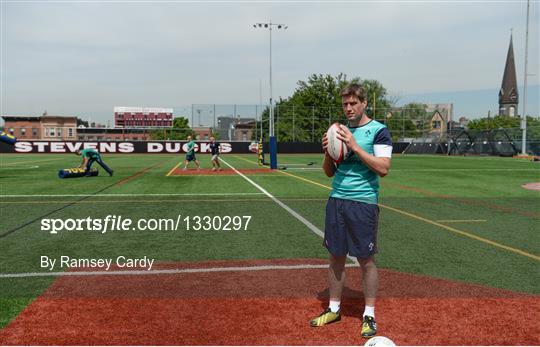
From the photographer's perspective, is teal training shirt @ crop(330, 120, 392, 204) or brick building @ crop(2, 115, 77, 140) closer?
teal training shirt @ crop(330, 120, 392, 204)

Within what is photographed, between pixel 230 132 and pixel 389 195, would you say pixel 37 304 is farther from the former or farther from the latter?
pixel 230 132

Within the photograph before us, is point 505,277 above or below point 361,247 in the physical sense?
below

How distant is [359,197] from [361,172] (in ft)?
→ 0.75

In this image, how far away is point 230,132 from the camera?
6047 cm

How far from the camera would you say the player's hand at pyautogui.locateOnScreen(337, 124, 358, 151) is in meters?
3.66

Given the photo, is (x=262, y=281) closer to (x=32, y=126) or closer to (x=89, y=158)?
(x=89, y=158)

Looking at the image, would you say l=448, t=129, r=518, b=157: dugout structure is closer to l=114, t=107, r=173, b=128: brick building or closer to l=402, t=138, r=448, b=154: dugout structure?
l=402, t=138, r=448, b=154: dugout structure

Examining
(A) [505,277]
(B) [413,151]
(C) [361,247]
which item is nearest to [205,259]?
(C) [361,247]

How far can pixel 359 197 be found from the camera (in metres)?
3.92

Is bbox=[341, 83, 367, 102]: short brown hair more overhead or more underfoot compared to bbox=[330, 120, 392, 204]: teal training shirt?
more overhead

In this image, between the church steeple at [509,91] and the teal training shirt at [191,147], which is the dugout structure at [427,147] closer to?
the teal training shirt at [191,147]

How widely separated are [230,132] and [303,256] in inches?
A: 2157

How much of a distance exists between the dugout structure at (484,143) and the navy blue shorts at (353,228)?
46315 mm

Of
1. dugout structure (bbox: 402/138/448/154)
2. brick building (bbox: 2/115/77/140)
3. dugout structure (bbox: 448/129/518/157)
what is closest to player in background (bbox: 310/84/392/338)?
dugout structure (bbox: 448/129/518/157)
